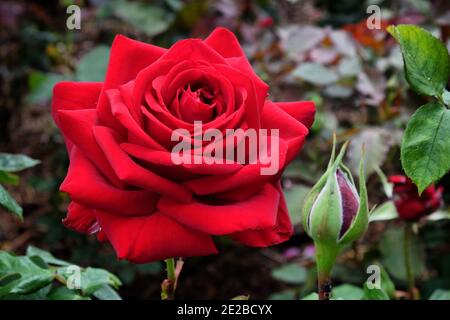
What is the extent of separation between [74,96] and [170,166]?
0.14 meters

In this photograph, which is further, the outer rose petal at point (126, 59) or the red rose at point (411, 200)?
the red rose at point (411, 200)

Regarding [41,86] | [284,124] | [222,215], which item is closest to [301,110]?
[284,124]

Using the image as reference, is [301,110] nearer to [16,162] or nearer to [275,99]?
[16,162]

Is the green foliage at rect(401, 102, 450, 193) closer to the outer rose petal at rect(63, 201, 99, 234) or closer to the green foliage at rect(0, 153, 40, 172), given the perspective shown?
the outer rose petal at rect(63, 201, 99, 234)

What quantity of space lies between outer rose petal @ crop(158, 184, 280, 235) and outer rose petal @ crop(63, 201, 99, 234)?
0.25ft

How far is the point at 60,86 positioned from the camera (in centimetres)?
64

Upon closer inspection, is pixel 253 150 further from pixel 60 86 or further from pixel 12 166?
pixel 12 166

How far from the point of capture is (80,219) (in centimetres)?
61

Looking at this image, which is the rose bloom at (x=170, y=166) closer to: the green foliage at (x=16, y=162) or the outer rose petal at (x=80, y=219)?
the outer rose petal at (x=80, y=219)

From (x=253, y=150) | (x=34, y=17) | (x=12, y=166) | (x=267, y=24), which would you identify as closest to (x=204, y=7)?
(x=267, y=24)

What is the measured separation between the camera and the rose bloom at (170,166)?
0.55m

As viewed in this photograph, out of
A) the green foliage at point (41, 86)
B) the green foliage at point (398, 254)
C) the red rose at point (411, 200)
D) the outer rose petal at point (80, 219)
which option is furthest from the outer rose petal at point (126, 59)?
the green foliage at point (41, 86)

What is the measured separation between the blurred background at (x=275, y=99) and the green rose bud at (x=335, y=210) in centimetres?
Answer: 33
